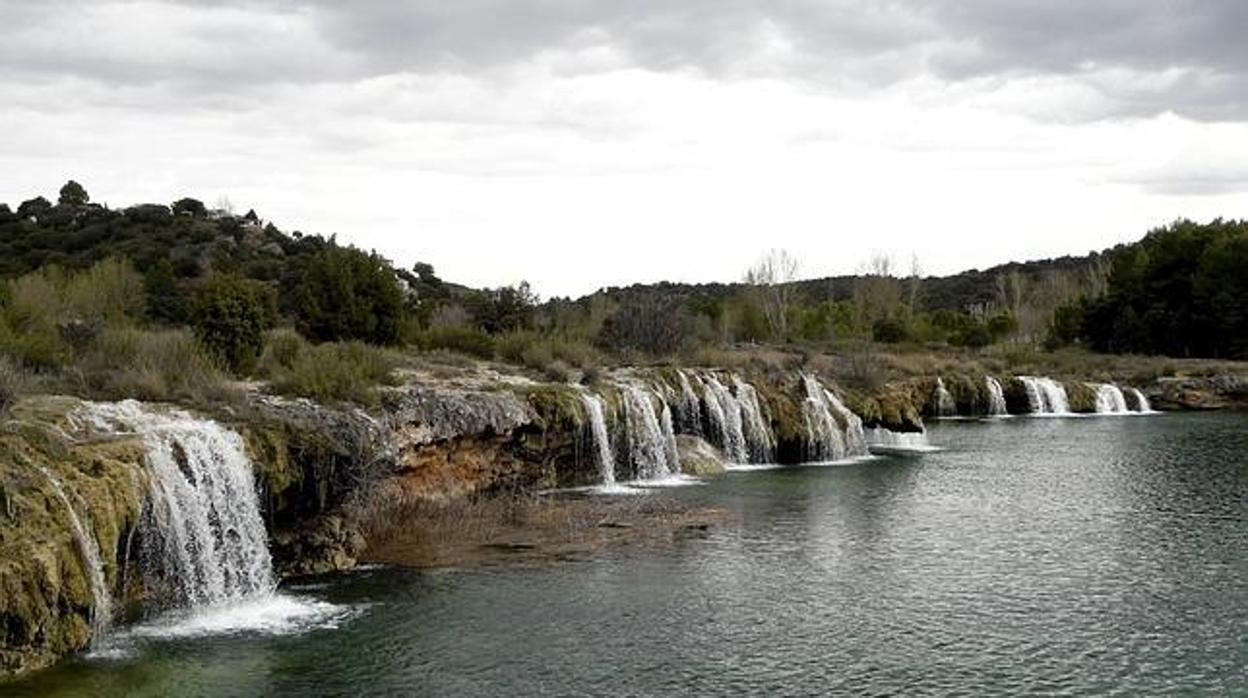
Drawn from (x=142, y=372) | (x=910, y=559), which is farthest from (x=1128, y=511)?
(x=142, y=372)

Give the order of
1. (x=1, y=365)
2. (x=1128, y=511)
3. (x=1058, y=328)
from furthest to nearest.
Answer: (x=1058, y=328) < (x=1128, y=511) < (x=1, y=365)

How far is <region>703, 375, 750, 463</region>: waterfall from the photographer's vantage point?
38188 mm

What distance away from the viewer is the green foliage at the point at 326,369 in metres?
25.2

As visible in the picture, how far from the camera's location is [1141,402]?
6425cm

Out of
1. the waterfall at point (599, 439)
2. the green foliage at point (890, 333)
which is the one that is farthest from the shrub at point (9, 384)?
the green foliage at point (890, 333)

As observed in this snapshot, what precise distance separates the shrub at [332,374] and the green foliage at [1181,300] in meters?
68.1

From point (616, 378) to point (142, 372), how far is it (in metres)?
15.9

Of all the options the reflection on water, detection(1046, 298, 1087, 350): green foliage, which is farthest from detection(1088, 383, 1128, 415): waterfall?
the reflection on water

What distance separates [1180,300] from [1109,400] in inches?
1027

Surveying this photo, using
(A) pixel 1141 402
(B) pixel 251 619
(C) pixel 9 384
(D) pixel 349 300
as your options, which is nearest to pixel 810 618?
(B) pixel 251 619

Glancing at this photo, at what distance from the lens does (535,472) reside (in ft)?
102

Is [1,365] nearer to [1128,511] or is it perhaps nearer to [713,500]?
[713,500]

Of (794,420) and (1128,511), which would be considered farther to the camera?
(794,420)

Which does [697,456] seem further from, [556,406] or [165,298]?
[165,298]
